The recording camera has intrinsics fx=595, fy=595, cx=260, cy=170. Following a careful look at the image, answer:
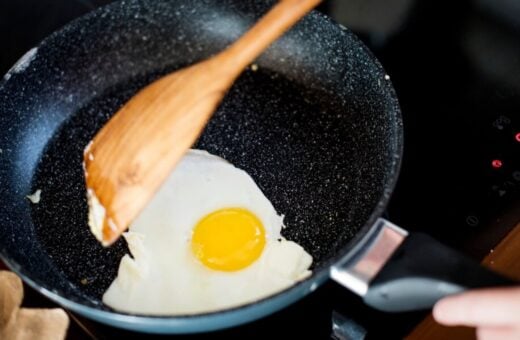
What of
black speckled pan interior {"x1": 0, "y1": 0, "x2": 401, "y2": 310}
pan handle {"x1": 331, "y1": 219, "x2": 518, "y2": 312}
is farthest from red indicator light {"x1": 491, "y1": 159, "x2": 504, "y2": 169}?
pan handle {"x1": 331, "y1": 219, "x2": 518, "y2": 312}

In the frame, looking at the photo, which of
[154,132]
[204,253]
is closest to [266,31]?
[154,132]

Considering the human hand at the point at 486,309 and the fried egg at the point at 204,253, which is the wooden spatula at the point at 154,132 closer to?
the fried egg at the point at 204,253

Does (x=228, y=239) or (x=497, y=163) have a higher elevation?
(x=497, y=163)

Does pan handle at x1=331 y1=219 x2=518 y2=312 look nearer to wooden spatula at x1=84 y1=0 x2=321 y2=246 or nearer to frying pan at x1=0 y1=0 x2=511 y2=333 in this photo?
frying pan at x1=0 y1=0 x2=511 y2=333

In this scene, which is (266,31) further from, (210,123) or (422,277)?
(422,277)

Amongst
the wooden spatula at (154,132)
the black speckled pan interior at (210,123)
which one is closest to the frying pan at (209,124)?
the black speckled pan interior at (210,123)

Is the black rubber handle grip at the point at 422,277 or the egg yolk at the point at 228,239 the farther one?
the egg yolk at the point at 228,239
